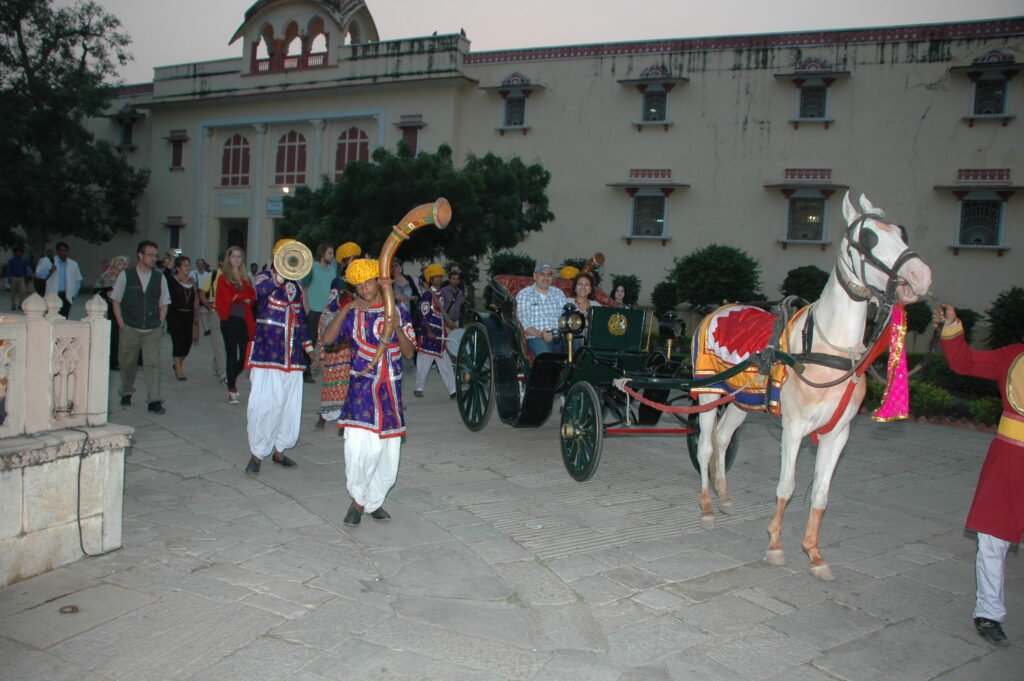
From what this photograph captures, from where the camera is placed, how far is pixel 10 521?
4418mm

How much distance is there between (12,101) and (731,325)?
33.6m

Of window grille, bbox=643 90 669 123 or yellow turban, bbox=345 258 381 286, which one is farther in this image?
window grille, bbox=643 90 669 123

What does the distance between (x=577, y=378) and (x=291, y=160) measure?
2604 centimetres

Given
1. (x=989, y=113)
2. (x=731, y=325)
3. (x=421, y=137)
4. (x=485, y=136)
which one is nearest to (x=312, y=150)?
(x=421, y=137)

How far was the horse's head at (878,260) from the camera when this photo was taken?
467cm

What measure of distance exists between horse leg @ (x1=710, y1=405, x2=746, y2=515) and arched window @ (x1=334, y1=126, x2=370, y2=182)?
78.5 ft

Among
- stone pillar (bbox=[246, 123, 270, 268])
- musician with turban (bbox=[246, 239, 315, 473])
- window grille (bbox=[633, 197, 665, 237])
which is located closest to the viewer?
musician with turban (bbox=[246, 239, 315, 473])

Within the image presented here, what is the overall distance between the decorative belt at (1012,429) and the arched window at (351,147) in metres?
26.3

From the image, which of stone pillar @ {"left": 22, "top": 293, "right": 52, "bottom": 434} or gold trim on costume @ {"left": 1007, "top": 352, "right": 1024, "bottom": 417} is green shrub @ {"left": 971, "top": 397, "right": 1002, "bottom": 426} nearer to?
gold trim on costume @ {"left": 1007, "top": 352, "right": 1024, "bottom": 417}

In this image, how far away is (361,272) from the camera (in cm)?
570

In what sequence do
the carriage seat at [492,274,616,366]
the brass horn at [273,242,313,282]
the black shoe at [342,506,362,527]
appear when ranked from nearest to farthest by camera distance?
the black shoe at [342,506,362,527] → the brass horn at [273,242,313,282] → the carriage seat at [492,274,616,366]

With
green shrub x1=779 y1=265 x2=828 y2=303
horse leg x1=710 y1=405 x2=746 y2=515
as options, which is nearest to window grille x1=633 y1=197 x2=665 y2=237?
green shrub x1=779 y1=265 x2=828 y2=303

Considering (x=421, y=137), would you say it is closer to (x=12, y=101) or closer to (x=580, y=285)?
(x=12, y=101)

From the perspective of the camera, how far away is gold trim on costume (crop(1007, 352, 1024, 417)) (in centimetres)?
437
